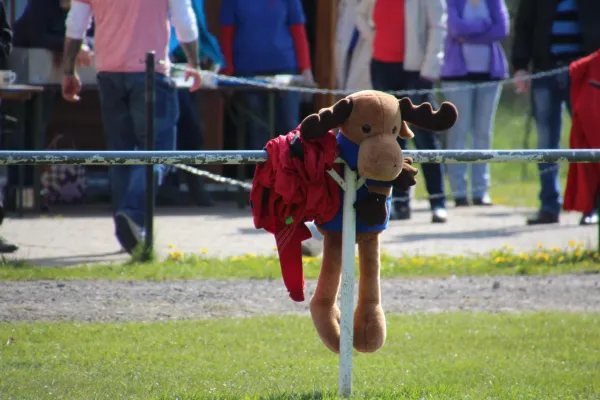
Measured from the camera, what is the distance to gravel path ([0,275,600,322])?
638 cm

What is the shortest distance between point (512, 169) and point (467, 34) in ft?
25.0

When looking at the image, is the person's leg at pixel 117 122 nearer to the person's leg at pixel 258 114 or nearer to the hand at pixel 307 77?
the person's leg at pixel 258 114

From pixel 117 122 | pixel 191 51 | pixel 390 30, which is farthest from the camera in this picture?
pixel 390 30

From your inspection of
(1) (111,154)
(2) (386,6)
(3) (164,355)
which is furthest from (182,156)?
(2) (386,6)

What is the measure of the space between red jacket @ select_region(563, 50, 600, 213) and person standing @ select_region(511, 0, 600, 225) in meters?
1.21

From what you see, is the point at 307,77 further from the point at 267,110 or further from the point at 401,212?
the point at 401,212

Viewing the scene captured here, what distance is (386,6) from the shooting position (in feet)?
36.4

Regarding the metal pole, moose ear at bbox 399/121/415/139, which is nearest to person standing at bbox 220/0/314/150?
the metal pole

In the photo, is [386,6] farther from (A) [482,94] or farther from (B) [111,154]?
(B) [111,154]

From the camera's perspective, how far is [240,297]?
7281mm

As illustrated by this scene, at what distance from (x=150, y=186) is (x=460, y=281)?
221cm

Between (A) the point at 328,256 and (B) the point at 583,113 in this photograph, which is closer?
(A) the point at 328,256

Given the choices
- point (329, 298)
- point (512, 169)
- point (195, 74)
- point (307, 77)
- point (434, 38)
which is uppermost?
point (434, 38)

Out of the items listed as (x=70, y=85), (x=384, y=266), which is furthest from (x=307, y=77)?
(x=384, y=266)
